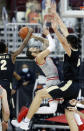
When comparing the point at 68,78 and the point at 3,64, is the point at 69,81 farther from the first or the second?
the point at 3,64

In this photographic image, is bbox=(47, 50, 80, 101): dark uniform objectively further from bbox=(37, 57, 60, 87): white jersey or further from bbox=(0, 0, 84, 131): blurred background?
bbox=(0, 0, 84, 131): blurred background

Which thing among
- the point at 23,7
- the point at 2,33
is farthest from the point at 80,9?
the point at 23,7

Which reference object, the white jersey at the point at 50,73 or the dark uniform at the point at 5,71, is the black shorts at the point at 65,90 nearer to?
the white jersey at the point at 50,73

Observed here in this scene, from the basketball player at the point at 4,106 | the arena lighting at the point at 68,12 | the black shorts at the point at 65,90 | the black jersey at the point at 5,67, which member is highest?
the arena lighting at the point at 68,12

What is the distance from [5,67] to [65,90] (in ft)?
4.67

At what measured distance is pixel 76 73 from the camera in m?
7.67

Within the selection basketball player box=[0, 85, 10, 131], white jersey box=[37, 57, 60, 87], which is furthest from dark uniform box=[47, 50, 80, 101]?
basketball player box=[0, 85, 10, 131]

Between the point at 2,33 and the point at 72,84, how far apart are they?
6317mm

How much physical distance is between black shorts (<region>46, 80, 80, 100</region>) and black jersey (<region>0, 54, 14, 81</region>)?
1.09m

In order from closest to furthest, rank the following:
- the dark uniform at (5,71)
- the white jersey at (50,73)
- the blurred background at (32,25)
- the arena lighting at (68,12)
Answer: the white jersey at (50,73)
the dark uniform at (5,71)
the arena lighting at (68,12)
the blurred background at (32,25)

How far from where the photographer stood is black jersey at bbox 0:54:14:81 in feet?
27.5

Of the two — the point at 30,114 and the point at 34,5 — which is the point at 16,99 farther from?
the point at 34,5

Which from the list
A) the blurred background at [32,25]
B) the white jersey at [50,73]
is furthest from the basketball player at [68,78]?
the blurred background at [32,25]

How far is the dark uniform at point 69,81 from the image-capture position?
7.57 m
